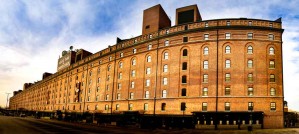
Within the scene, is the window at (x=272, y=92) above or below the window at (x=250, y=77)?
below

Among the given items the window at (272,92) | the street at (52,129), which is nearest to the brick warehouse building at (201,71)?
the window at (272,92)

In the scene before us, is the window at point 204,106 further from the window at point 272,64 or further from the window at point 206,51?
the window at point 272,64

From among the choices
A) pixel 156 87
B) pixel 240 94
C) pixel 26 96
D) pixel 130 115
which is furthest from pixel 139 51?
pixel 26 96

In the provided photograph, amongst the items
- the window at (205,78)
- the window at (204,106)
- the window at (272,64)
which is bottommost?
the window at (204,106)

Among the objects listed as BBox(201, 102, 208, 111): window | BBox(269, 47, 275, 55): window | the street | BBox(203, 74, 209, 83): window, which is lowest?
the street

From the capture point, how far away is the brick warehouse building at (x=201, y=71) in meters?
40.8

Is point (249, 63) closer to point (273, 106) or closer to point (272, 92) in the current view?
point (272, 92)

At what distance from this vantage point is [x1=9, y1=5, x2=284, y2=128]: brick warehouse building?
40.8m

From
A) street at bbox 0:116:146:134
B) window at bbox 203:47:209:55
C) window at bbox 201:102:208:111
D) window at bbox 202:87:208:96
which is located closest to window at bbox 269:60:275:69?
window at bbox 203:47:209:55

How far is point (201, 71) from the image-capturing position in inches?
1772

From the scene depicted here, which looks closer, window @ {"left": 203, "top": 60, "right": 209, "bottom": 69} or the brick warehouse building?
the brick warehouse building

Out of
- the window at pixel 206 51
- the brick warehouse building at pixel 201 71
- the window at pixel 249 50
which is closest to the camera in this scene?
the brick warehouse building at pixel 201 71

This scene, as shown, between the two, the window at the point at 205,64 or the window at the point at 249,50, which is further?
the window at the point at 205,64

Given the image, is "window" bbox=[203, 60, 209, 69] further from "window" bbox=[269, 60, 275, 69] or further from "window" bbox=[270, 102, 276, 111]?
"window" bbox=[270, 102, 276, 111]
